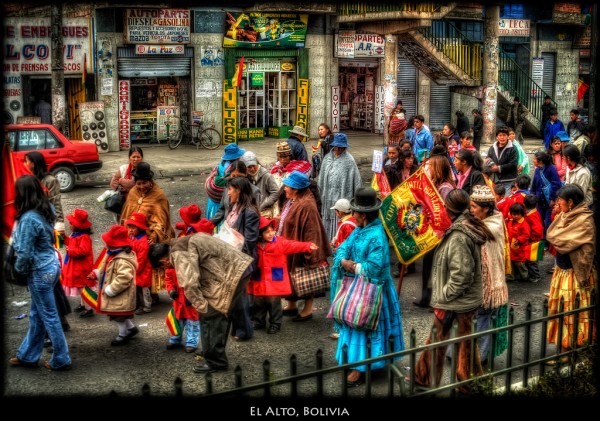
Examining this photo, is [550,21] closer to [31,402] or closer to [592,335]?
[592,335]

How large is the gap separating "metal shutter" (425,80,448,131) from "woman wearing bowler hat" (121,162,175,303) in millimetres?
20838

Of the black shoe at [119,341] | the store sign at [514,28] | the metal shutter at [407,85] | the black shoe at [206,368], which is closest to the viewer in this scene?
the black shoe at [206,368]

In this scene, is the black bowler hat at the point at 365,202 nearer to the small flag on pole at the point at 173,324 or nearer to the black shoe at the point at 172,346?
the small flag on pole at the point at 173,324

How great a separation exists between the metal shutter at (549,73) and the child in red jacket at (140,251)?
84.2 feet

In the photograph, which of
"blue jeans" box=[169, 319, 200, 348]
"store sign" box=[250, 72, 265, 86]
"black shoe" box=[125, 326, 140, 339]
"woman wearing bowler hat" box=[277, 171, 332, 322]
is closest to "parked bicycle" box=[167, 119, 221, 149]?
"store sign" box=[250, 72, 265, 86]

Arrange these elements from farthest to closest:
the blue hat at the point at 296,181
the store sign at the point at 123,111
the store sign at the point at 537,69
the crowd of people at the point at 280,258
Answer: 1. the store sign at the point at 537,69
2. the store sign at the point at 123,111
3. the blue hat at the point at 296,181
4. the crowd of people at the point at 280,258

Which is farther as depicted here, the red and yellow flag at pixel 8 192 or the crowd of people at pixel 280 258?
the red and yellow flag at pixel 8 192

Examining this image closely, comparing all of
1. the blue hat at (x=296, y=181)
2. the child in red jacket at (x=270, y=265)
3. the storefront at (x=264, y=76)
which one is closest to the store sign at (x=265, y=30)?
the storefront at (x=264, y=76)

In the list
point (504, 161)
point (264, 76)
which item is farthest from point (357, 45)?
point (504, 161)

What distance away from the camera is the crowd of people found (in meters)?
7.16

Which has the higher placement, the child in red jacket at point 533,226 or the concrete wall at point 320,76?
the concrete wall at point 320,76

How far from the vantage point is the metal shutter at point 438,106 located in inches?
1169

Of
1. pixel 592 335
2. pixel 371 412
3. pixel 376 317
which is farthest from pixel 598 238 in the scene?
pixel 371 412

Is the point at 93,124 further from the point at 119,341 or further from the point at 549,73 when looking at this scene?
the point at 549,73
